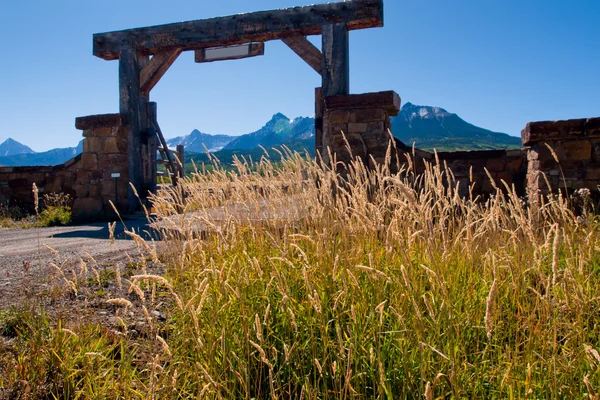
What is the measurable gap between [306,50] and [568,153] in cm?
472

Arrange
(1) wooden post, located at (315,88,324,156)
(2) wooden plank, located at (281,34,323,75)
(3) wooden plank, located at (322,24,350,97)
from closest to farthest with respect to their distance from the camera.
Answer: (3) wooden plank, located at (322,24,350,97), (1) wooden post, located at (315,88,324,156), (2) wooden plank, located at (281,34,323,75)

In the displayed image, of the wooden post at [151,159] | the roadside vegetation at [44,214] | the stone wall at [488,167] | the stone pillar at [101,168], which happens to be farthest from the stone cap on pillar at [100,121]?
the stone wall at [488,167]

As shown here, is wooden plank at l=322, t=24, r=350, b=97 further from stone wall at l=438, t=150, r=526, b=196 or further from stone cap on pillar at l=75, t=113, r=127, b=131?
stone cap on pillar at l=75, t=113, r=127, b=131

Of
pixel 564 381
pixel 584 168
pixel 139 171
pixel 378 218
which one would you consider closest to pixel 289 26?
pixel 139 171

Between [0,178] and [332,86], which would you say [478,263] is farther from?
[0,178]

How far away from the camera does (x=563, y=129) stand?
5.95 metres

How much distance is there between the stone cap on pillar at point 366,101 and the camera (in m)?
7.14

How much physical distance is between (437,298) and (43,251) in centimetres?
473

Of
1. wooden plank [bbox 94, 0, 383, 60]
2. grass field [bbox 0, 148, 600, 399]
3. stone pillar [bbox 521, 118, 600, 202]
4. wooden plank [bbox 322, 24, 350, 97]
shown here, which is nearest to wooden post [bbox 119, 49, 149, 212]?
wooden plank [bbox 94, 0, 383, 60]

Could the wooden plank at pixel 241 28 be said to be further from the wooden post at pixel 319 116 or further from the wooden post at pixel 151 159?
the wooden post at pixel 151 159

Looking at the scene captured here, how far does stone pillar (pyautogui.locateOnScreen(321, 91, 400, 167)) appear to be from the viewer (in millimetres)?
7207

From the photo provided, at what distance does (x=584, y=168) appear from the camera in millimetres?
5941

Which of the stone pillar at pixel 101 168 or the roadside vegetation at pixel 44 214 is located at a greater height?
the stone pillar at pixel 101 168

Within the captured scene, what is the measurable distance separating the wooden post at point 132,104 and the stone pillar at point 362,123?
14.5 feet
